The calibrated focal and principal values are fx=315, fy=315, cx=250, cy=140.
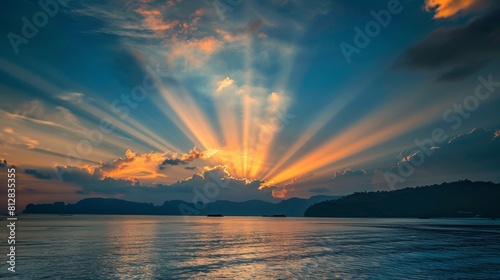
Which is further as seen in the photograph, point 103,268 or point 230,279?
point 103,268

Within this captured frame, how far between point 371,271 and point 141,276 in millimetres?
33852

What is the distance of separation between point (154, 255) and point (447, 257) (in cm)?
5978

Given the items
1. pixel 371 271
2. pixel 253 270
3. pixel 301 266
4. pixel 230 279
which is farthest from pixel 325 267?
pixel 230 279

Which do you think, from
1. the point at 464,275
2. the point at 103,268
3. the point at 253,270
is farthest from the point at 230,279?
the point at 464,275

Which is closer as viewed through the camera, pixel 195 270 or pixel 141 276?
pixel 141 276

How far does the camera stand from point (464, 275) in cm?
4584

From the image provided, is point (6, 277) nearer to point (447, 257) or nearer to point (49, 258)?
point (49, 258)

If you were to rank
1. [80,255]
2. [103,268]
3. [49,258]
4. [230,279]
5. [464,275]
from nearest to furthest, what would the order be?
[230,279] < [464,275] < [103,268] < [49,258] < [80,255]

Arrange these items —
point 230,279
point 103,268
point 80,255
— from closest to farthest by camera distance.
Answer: point 230,279 → point 103,268 → point 80,255

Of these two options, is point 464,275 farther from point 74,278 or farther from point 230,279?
point 74,278

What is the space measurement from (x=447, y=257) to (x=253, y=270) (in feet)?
141

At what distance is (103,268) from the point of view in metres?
49.5

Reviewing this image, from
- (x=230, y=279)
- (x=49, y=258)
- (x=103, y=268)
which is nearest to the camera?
(x=230, y=279)

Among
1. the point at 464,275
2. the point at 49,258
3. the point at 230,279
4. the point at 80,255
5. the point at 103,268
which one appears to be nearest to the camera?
the point at 230,279
